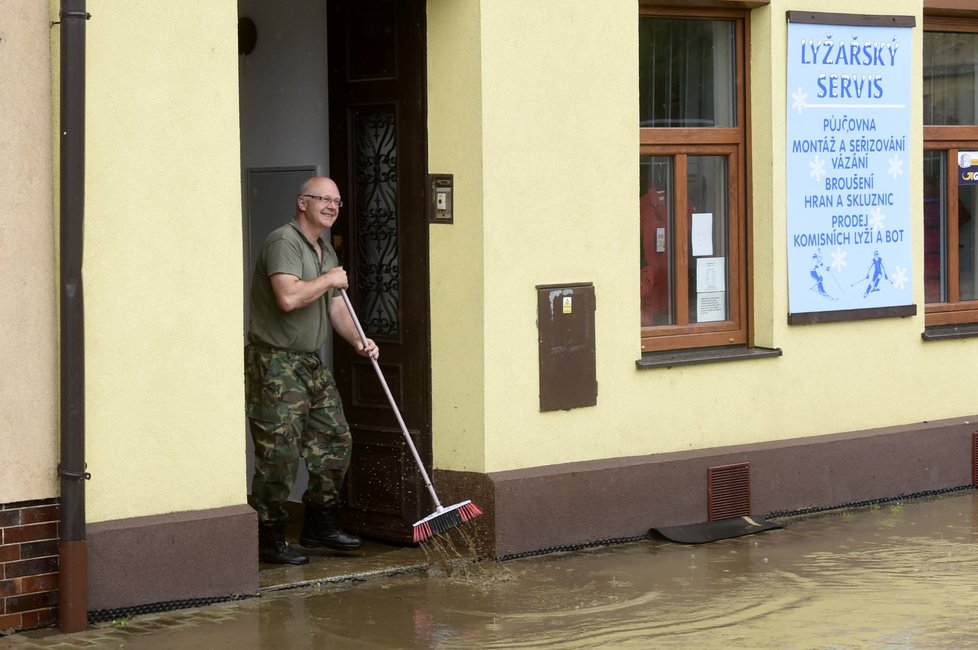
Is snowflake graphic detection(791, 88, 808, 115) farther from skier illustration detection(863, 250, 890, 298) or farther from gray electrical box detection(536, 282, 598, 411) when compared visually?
gray electrical box detection(536, 282, 598, 411)

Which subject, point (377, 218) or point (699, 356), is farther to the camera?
point (699, 356)

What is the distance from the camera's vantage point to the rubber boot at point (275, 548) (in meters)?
8.67

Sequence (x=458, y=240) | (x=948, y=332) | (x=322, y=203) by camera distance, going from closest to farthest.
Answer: (x=322, y=203) → (x=458, y=240) → (x=948, y=332)

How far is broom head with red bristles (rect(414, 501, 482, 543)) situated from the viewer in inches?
330

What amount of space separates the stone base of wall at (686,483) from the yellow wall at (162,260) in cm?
154

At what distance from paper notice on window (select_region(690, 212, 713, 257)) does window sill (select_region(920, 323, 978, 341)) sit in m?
1.64

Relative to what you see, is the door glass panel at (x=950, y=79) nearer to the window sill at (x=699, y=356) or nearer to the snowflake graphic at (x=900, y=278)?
the snowflake graphic at (x=900, y=278)

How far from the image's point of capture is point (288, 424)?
8609mm

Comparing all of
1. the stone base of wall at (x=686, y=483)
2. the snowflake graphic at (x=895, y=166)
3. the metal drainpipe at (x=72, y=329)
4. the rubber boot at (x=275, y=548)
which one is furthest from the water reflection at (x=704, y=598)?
the snowflake graphic at (x=895, y=166)

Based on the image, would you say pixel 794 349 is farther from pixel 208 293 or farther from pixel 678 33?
pixel 208 293

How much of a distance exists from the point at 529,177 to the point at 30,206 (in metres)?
2.75

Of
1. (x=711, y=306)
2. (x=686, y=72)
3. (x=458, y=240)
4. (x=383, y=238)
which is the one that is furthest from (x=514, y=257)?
(x=686, y=72)

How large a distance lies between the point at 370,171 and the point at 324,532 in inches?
77.0

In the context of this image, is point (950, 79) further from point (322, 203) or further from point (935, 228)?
point (322, 203)
